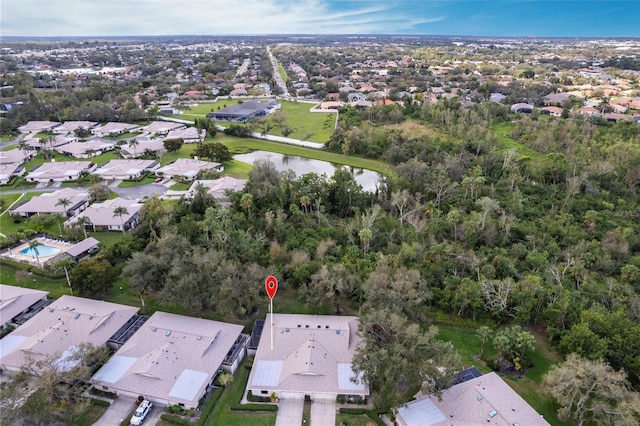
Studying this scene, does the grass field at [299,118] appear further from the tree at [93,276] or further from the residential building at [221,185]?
the tree at [93,276]

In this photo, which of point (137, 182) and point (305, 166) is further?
point (305, 166)

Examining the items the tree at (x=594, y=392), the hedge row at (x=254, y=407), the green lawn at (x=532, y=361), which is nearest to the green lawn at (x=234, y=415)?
the hedge row at (x=254, y=407)

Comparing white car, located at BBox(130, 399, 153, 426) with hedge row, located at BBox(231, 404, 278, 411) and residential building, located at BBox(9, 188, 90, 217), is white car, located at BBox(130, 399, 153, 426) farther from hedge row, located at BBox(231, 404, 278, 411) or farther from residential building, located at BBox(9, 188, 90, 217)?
residential building, located at BBox(9, 188, 90, 217)

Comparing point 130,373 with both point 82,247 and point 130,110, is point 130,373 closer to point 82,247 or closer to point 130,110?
point 82,247

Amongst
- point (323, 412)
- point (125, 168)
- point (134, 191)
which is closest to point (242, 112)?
point (125, 168)

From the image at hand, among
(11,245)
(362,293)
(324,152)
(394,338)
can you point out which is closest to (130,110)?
(324,152)

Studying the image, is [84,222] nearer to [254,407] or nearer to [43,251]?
[43,251]

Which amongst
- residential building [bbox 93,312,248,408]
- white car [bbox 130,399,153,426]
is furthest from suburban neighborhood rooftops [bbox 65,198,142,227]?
white car [bbox 130,399,153,426]

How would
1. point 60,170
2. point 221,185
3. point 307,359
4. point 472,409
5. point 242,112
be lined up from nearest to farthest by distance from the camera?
point 472,409 < point 307,359 < point 221,185 < point 60,170 < point 242,112
